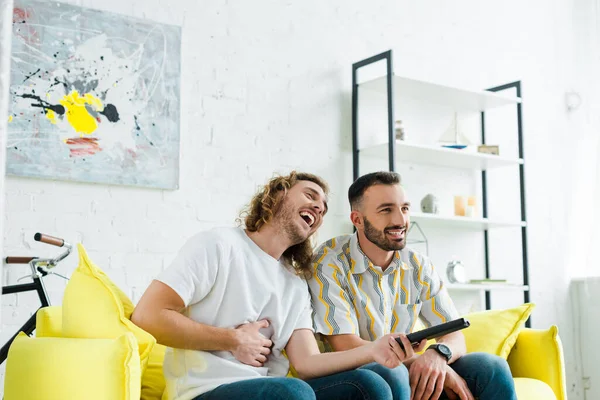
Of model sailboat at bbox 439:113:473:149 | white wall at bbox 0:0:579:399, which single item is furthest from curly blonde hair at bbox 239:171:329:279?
model sailboat at bbox 439:113:473:149

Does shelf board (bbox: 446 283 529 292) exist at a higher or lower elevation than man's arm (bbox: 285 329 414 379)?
higher

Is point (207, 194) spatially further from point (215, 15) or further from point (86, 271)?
point (86, 271)

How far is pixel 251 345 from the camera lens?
194cm

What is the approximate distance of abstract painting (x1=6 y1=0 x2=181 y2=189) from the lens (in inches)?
116

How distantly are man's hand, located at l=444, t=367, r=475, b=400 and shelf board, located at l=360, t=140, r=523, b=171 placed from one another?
1753 millimetres

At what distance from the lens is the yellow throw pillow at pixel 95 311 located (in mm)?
1921

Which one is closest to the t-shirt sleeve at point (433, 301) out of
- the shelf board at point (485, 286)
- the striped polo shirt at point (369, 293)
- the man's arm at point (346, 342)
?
the striped polo shirt at point (369, 293)

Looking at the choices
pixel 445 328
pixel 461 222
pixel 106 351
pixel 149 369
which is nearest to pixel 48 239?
pixel 149 369

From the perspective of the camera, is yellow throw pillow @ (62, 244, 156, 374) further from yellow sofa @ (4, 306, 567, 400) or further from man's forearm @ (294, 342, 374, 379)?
man's forearm @ (294, 342, 374, 379)

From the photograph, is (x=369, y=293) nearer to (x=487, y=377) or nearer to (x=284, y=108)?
(x=487, y=377)

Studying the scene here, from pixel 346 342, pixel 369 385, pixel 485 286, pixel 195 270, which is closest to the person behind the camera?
pixel 369 385

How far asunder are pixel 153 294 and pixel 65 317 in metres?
0.30

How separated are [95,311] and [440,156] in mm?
2508

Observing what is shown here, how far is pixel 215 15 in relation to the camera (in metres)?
3.50
